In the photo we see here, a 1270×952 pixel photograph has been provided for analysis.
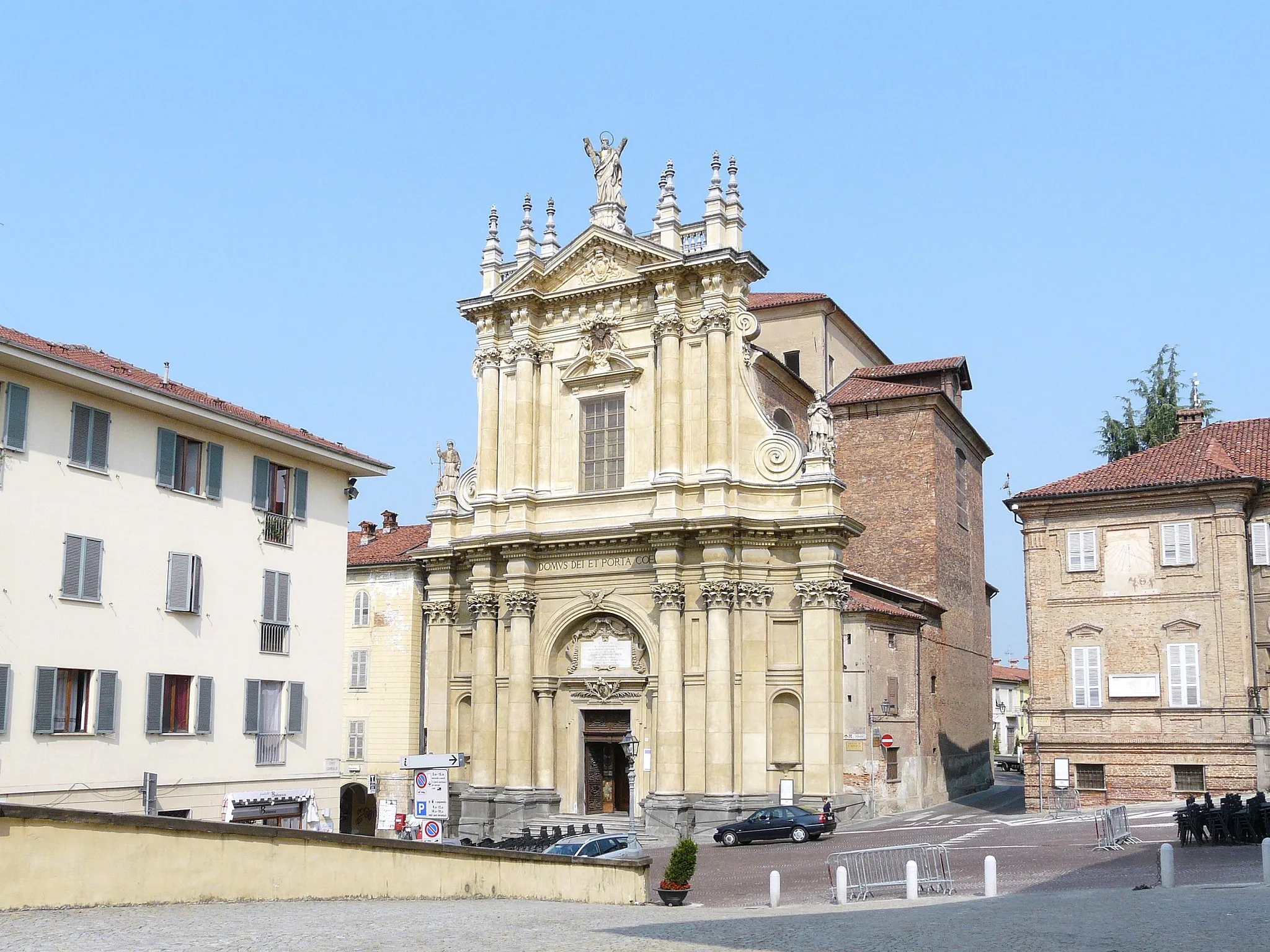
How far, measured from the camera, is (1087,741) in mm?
36562

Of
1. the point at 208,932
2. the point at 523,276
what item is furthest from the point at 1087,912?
the point at 523,276

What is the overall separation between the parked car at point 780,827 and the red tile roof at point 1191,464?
39.1 feet

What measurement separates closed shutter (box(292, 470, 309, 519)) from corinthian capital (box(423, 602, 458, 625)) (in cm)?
1472

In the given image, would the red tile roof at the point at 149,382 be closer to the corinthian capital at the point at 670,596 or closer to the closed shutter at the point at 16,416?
the closed shutter at the point at 16,416

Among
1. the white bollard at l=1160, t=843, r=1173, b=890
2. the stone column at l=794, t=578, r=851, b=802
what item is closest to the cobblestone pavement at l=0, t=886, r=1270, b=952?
the white bollard at l=1160, t=843, r=1173, b=890

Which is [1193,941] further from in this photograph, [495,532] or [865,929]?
[495,532]

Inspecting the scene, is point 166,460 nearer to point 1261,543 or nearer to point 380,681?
point 380,681

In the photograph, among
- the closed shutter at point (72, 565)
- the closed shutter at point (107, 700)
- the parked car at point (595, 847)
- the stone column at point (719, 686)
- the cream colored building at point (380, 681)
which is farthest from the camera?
the cream colored building at point (380, 681)

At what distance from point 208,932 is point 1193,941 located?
32.4 feet

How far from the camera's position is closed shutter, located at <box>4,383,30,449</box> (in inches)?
883

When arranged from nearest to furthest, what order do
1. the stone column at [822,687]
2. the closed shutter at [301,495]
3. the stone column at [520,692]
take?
the closed shutter at [301,495], the stone column at [822,687], the stone column at [520,692]

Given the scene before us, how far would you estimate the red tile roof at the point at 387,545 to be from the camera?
164 feet

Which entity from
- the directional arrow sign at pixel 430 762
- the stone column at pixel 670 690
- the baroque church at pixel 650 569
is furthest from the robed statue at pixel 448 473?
the directional arrow sign at pixel 430 762


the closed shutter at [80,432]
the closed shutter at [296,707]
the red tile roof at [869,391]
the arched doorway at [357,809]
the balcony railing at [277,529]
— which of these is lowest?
the arched doorway at [357,809]
